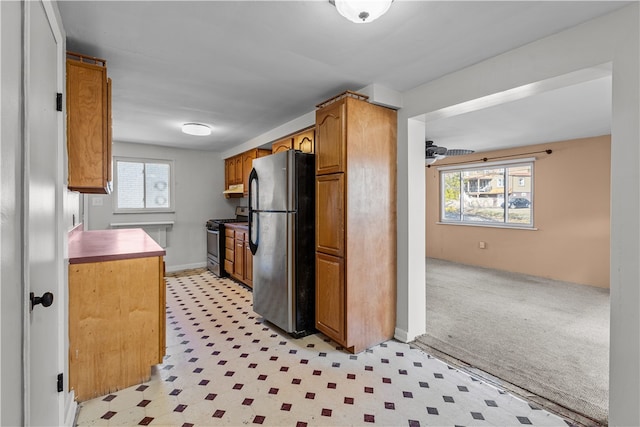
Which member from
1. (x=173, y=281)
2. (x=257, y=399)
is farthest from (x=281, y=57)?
(x=173, y=281)

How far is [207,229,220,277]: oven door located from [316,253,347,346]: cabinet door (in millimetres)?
2865

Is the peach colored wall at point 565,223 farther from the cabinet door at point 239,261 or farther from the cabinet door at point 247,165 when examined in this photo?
the cabinet door at point 239,261

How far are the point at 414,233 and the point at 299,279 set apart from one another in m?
1.19

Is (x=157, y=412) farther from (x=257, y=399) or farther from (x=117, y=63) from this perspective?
(x=117, y=63)

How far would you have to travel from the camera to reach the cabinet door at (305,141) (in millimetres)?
3354

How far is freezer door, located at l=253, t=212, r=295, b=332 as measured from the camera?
2.87m

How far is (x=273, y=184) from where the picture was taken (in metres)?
3.00

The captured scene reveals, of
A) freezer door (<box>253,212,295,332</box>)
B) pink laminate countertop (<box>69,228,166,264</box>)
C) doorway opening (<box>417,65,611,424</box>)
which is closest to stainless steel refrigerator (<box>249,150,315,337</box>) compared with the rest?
freezer door (<box>253,212,295,332</box>)

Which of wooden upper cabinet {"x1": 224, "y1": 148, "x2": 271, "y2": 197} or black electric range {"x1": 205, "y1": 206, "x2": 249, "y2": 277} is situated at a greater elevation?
wooden upper cabinet {"x1": 224, "y1": 148, "x2": 271, "y2": 197}

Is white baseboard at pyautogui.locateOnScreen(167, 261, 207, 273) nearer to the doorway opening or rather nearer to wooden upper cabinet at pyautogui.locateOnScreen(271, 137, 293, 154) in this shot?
wooden upper cabinet at pyautogui.locateOnScreen(271, 137, 293, 154)

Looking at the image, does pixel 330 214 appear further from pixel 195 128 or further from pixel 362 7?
pixel 195 128

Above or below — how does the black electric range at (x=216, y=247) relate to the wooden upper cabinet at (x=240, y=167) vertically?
below

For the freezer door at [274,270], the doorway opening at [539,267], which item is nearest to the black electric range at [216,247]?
the freezer door at [274,270]

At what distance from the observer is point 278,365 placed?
2381 millimetres
